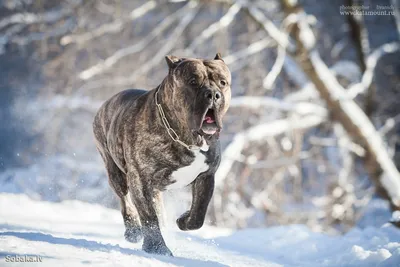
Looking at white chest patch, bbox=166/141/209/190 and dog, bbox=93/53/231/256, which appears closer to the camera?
dog, bbox=93/53/231/256

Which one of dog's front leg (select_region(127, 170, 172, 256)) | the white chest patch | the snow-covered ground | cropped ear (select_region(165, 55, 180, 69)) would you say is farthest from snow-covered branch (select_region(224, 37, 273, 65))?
dog's front leg (select_region(127, 170, 172, 256))

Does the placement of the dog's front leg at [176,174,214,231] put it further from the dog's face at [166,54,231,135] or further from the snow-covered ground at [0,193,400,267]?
the dog's face at [166,54,231,135]

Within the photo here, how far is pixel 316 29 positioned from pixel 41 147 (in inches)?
300

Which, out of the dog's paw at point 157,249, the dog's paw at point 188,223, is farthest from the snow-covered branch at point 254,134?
the dog's paw at point 157,249

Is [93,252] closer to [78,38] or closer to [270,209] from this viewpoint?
[78,38]

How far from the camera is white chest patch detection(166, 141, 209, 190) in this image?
378cm

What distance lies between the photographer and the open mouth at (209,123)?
11.3ft

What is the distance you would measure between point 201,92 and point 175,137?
1.43 ft

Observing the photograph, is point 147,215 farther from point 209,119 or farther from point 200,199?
point 209,119

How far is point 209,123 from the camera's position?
3.47m

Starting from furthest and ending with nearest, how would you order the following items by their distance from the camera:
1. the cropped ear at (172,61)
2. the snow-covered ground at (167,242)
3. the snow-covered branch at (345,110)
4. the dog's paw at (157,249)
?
the snow-covered branch at (345,110), the cropped ear at (172,61), the dog's paw at (157,249), the snow-covered ground at (167,242)

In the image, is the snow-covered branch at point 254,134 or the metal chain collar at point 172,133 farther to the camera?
the snow-covered branch at point 254,134

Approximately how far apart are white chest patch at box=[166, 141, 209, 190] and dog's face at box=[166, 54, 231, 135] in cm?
27

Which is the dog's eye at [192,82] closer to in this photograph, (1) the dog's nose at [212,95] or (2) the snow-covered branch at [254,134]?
(1) the dog's nose at [212,95]
